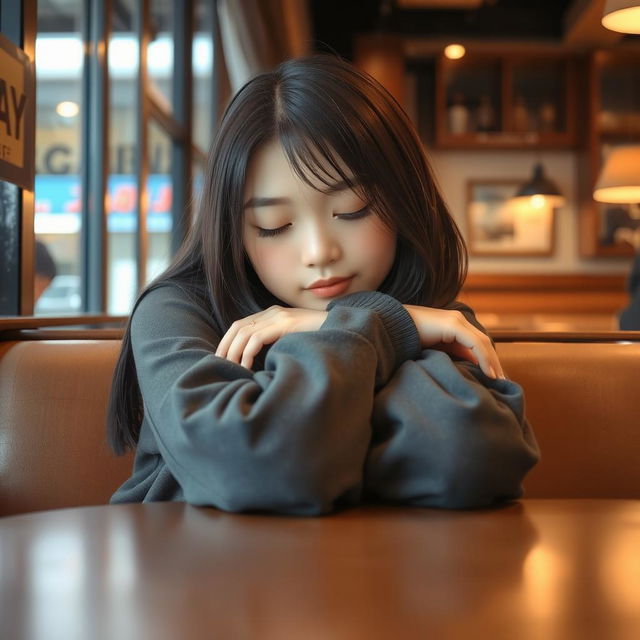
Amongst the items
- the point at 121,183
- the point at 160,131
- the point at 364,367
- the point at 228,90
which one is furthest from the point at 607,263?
the point at 364,367

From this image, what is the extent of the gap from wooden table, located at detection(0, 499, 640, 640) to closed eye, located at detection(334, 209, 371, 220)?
13.4 inches

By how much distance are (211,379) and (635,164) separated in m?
3.23

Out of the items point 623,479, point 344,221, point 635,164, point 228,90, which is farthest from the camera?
point 228,90

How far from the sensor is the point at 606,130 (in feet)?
21.8

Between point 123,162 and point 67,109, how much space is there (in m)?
0.71

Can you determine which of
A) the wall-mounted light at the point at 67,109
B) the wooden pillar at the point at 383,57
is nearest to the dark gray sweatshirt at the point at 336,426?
the wall-mounted light at the point at 67,109

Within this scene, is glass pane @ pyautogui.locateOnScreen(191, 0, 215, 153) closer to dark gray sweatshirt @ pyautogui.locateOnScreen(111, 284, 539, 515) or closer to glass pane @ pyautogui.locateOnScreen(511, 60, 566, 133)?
glass pane @ pyautogui.locateOnScreen(511, 60, 566, 133)

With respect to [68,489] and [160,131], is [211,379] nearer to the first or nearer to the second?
[68,489]

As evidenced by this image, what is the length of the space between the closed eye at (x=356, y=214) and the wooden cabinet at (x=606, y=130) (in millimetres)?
5942

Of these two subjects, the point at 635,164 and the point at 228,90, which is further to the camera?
the point at 228,90

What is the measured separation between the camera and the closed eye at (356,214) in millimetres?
947

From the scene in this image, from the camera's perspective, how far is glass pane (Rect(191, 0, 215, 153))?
4.80 m

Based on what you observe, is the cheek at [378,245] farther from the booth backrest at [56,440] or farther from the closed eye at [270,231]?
the booth backrest at [56,440]

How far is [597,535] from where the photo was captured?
2.13 ft
